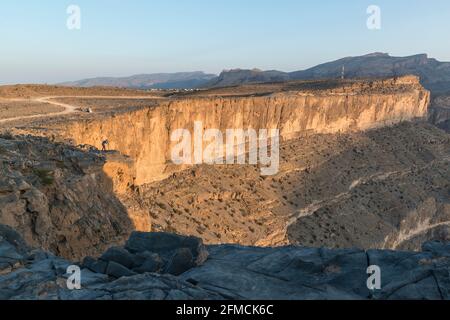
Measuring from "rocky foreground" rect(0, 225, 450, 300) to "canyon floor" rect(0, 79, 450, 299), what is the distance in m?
0.04

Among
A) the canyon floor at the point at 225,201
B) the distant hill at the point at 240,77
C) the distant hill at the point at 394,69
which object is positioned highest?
the distant hill at the point at 394,69

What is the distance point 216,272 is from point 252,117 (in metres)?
27.2

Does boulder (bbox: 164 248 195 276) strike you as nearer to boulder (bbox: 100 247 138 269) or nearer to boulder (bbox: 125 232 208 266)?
boulder (bbox: 125 232 208 266)

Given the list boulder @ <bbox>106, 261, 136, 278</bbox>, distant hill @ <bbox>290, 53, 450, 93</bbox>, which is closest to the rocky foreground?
boulder @ <bbox>106, 261, 136, 278</bbox>

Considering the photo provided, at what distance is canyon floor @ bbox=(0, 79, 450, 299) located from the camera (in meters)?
6.99

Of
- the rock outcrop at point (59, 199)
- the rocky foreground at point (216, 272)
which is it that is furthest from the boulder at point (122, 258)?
the rock outcrop at point (59, 199)

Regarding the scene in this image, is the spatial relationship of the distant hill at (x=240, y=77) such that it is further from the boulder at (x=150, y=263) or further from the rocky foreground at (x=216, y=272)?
the boulder at (x=150, y=263)

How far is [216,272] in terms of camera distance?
23.6 feet

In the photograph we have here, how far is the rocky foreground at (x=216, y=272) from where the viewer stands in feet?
20.4

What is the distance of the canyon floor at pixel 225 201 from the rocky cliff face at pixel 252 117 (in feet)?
0.72

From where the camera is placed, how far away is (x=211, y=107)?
29906 mm

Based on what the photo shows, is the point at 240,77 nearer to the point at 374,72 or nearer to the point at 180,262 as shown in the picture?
the point at 374,72

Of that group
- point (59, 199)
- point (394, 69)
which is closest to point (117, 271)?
point (59, 199)
